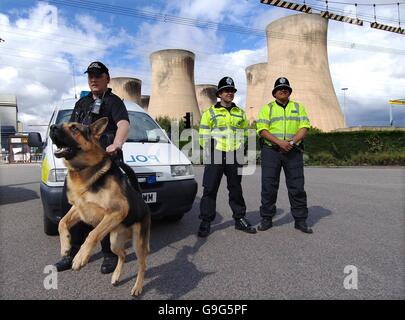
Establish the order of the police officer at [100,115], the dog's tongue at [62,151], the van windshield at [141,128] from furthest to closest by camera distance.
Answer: the van windshield at [141,128]
the police officer at [100,115]
the dog's tongue at [62,151]

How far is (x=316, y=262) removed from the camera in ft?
10.9

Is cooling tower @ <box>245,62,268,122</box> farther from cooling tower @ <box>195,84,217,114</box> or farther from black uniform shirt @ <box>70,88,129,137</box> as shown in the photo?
black uniform shirt @ <box>70,88,129,137</box>

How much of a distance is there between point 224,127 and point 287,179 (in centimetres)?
111

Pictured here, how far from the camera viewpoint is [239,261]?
3395 millimetres

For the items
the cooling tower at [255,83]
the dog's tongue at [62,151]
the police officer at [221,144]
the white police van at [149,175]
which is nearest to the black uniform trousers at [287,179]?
the police officer at [221,144]

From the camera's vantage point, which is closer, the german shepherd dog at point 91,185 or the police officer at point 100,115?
the german shepherd dog at point 91,185

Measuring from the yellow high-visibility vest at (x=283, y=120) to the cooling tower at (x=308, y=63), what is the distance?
37.0 m

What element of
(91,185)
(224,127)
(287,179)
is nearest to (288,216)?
(287,179)

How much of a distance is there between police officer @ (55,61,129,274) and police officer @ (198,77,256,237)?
165 centimetres

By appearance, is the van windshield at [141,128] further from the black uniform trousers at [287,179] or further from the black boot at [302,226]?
the black boot at [302,226]

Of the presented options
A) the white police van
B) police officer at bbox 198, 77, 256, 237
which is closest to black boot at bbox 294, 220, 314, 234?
police officer at bbox 198, 77, 256, 237

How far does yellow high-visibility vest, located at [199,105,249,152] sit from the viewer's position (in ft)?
14.6

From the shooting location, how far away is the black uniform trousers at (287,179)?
450 cm

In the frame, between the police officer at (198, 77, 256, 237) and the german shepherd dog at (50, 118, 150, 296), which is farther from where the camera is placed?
the police officer at (198, 77, 256, 237)
